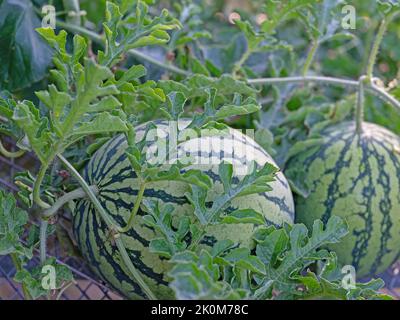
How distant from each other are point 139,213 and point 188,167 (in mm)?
93

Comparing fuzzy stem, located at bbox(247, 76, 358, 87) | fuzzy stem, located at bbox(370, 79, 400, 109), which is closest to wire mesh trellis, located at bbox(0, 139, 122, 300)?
fuzzy stem, located at bbox(247, 76, 358, 87)

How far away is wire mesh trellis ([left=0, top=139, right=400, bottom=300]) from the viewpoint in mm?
1123

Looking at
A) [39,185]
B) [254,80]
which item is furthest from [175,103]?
[254,80]

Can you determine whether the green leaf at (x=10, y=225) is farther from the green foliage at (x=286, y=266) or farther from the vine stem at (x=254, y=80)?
the vine stem at (x=254, y=80)

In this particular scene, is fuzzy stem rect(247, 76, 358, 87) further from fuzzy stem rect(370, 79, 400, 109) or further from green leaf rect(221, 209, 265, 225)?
green leaf rect(221, 209, 265, 225)

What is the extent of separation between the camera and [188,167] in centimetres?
93

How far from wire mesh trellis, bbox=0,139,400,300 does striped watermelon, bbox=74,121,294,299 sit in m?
0.12

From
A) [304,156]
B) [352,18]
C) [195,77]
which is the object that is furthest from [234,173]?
[352,18]

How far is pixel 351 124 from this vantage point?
1.24m

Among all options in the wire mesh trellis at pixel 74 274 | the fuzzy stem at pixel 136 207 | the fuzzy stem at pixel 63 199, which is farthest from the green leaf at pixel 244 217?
the wire mesh trellis at pixel 74 274

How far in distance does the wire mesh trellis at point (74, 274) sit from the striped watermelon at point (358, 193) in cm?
20

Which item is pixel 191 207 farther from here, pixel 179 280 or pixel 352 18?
pixel 352 18

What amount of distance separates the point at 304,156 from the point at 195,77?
273 mm

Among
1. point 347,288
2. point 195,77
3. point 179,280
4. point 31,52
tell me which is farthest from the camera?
point 31,52
